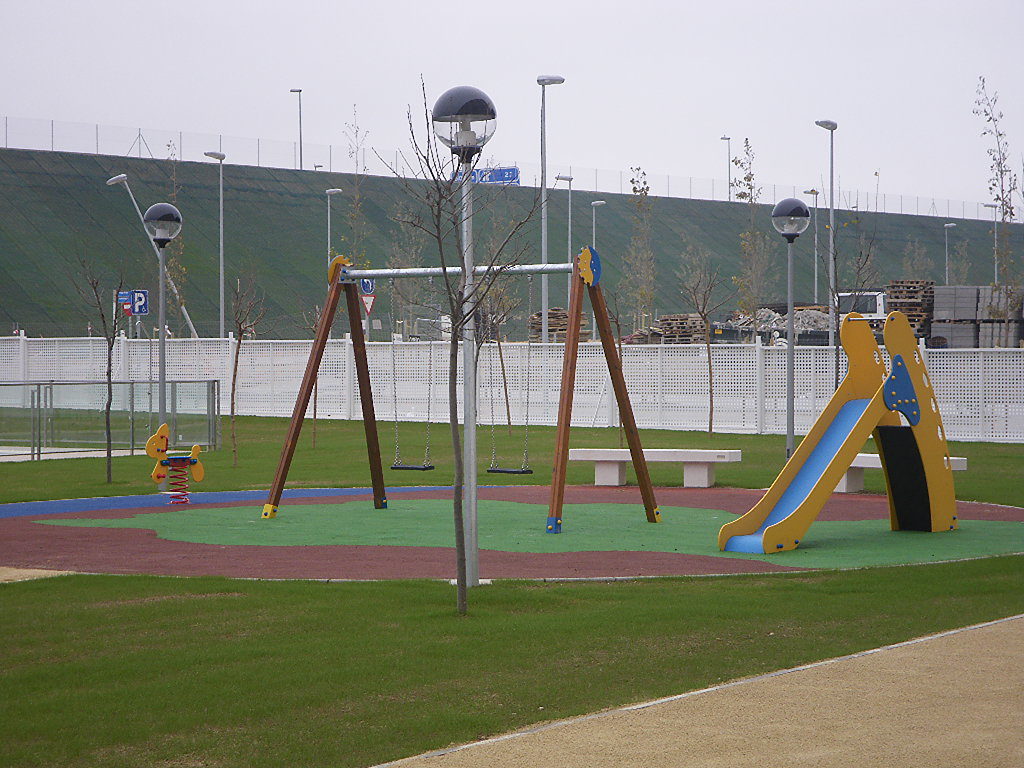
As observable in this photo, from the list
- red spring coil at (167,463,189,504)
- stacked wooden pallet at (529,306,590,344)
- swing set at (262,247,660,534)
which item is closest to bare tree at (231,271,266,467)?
red spring coil at (167,463,189,504)

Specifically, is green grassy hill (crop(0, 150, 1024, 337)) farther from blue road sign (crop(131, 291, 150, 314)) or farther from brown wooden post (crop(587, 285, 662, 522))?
brown wooden post (crop(587, 285, 662, 522))

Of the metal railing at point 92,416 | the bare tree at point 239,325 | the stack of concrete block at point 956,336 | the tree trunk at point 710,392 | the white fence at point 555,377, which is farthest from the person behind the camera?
the stack of concrete block at point 956,336

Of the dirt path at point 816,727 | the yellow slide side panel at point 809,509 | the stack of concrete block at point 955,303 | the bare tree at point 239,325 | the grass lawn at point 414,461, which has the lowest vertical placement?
the grass lawn at point 414,461

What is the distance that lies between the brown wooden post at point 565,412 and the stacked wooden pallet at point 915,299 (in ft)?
96.6

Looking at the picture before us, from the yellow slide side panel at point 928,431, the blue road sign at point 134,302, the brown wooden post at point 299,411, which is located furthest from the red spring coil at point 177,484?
the blue road sign at point 134,302

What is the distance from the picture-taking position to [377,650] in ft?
23.1

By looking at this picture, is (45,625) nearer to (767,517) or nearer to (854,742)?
(854,742)

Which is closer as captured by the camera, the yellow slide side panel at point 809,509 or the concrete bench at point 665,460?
the yellow slide side panel at point 809,509

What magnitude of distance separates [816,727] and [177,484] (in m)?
12.2

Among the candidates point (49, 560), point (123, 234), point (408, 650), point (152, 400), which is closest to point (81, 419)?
point (152, 400)

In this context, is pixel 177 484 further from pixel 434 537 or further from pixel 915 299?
pixel 915 299

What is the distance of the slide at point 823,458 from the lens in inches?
448

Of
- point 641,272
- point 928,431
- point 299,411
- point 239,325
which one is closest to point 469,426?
point 928,431

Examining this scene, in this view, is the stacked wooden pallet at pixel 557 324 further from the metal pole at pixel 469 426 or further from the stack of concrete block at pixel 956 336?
the metal pole at pixel 469 426
